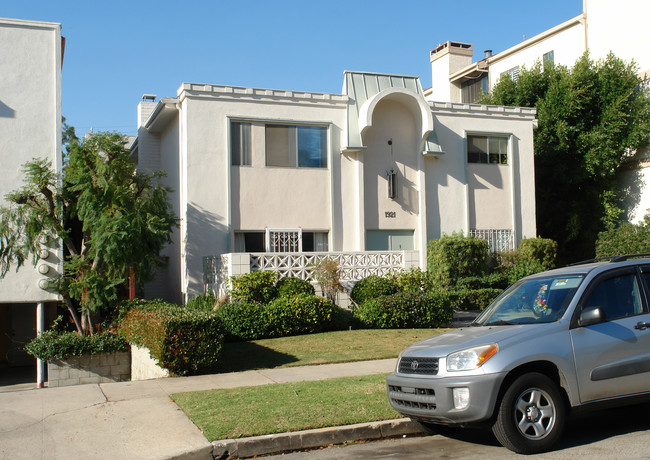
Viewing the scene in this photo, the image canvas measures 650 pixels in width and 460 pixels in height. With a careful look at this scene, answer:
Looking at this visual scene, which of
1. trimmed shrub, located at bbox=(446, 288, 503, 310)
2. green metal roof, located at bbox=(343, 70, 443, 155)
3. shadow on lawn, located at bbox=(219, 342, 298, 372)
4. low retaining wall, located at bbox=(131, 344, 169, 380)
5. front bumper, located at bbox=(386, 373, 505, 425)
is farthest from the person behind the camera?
green metal roof, located at bbox=(343, 70, 443, 155)

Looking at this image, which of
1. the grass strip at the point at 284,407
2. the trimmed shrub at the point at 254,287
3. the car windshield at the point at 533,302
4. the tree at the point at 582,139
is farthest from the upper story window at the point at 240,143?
the car windshield at the point at 533,302

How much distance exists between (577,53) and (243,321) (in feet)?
77.8

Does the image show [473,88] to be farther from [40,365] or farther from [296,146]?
[40,365]

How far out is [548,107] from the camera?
85.7 feet

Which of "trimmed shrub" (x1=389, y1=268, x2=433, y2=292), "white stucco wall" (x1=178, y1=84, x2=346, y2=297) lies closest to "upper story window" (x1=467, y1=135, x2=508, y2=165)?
"white stucco wall" (x1=178, y1=84, x2=346, y2=297)

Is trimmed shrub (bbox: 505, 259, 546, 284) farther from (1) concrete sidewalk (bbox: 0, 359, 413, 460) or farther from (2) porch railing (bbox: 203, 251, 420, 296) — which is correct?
(1) concrete sidewalk (bbox: 0, 359, 413, 460)

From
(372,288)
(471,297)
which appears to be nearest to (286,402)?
(372,288)

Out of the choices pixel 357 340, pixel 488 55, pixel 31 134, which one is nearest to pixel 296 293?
pixel 357 340

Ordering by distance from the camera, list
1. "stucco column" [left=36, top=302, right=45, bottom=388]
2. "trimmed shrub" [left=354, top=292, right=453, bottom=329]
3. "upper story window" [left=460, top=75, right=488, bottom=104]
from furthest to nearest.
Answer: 1. "upper story window" [left=460, top=75, right=488, bottom=104]
2. "trimmed shrub" [left=354, top=292, right=453, bottom=329]
3. "stucco column" [left=36, top=302, right=45, bottom=388]

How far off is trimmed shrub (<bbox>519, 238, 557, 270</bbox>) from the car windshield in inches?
590

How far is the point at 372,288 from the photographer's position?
17719 millimetres

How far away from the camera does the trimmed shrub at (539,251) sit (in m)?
22.2

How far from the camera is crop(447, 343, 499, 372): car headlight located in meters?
6.38

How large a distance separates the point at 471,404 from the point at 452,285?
48.3 feet
